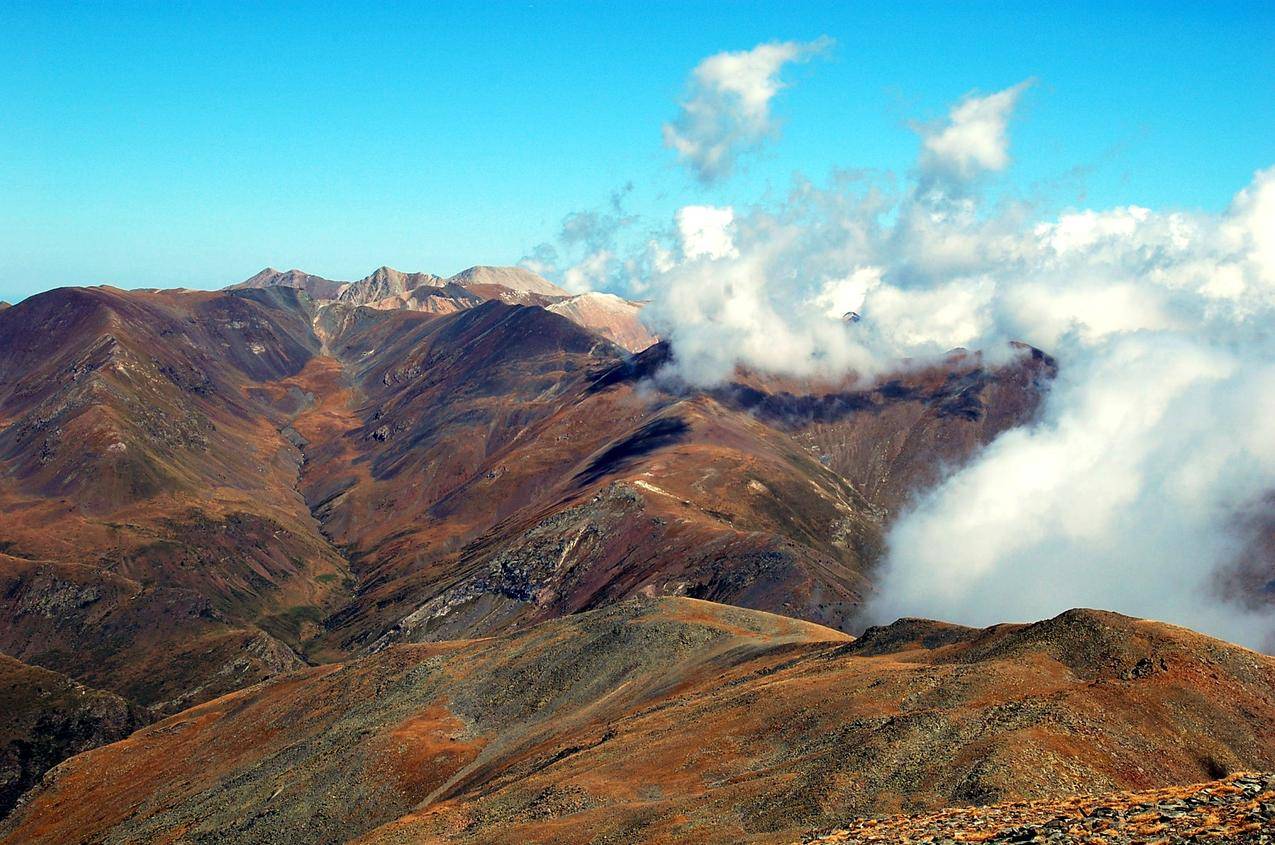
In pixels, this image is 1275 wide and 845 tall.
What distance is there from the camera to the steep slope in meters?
70.7

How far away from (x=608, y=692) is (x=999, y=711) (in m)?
70.5

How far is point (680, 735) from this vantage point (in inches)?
3797

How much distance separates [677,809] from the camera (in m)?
74.9

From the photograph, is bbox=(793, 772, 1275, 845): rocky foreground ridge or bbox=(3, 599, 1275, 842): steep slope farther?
bbox=(3, 599, 1275, 842): steep slope

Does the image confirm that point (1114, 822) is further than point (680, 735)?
No

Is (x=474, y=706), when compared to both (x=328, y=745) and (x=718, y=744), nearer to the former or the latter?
(x=328, y=745)

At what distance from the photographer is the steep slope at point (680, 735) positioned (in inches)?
2783

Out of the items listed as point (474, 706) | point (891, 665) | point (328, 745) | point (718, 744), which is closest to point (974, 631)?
point (891, 665)

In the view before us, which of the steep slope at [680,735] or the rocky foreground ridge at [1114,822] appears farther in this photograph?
the steep slope at [680,735]

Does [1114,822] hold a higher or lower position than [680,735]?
higher

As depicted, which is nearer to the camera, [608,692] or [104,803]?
[608,692]

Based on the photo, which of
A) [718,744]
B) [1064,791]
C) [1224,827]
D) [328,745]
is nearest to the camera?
[1224,827]

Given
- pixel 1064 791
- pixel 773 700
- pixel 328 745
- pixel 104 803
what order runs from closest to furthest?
pixel 1064 791, pixel 773 700, pixel 328 745, pixel 104 803

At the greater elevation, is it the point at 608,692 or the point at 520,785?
the point at 608,692
